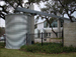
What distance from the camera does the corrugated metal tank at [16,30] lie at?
11.3 metres

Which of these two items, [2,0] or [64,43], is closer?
[64,43]

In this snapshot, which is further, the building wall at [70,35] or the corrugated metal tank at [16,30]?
the corrugated metal tank at [16,30]

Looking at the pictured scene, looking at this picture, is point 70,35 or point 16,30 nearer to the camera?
point 70,35

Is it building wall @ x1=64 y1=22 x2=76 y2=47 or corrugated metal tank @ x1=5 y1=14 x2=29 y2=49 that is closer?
building wall @ x1=64 y1=22 x2=76 y2=47

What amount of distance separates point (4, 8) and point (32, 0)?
457cm

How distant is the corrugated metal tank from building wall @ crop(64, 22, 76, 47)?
449 centimetres

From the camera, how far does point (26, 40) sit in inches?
466

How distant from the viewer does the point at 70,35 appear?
10.2 m

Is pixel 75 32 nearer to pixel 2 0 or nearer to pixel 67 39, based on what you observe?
pixel 67 39

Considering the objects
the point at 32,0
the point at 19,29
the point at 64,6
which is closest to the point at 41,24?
the point at 32,0

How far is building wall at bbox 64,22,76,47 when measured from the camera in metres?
10.1

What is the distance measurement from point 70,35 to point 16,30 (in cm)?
571

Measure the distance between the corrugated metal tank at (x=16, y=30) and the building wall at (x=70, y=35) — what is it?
449 cm

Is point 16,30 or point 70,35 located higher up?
point 16,30
